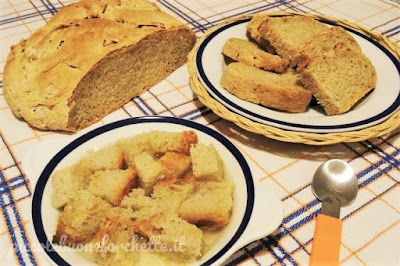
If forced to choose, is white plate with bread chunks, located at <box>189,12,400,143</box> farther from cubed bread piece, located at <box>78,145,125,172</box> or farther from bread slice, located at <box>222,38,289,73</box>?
cubed bread piece, located at <box>78,145,125,172</box>

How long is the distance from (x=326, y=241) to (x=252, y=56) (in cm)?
82

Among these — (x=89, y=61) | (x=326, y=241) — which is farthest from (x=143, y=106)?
(x=326, y=241)

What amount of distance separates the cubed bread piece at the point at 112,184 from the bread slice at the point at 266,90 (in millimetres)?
535

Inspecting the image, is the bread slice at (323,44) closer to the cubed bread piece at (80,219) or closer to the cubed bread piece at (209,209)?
the cubed bread piece at (209,209)

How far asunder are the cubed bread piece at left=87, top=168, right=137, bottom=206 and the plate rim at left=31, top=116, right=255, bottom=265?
0.43 ft

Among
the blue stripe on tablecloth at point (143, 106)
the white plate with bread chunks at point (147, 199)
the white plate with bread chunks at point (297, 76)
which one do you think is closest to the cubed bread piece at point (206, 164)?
the white plate with bread chunks at point (147, 199)

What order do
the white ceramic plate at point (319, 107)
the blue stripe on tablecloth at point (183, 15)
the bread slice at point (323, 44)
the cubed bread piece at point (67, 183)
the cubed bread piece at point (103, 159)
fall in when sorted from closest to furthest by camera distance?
the cubed bread piece at point (67, 183) → the cubed bread piece at point (103, 159) → the white ceramic plate at point (319, 107) → the bread slice at point (323, 44) → the blue stripe on tablecloth at point (183, 15)

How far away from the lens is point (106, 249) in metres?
0.95

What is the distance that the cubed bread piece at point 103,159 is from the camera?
118 centimetres

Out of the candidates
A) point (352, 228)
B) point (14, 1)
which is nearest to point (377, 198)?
point (352, 228)

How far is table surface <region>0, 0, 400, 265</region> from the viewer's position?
1112 millimetres

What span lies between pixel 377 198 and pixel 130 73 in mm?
1075

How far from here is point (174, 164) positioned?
1199mm

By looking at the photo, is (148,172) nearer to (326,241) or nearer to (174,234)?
(174,234)
